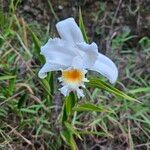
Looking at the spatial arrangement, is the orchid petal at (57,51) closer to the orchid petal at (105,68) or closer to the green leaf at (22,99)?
the orchid petal at (105,68)

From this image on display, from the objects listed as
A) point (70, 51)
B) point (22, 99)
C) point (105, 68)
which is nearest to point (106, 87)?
point (105, 68)

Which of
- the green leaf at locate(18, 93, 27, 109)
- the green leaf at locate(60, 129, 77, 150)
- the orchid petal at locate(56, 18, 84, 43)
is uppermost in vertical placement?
the orchid petal at locate(56, 18, 84, 43)

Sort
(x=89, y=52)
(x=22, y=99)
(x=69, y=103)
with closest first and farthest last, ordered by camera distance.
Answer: (x=89, y=52)
(x=69, y=103)
(x=22, y=99)

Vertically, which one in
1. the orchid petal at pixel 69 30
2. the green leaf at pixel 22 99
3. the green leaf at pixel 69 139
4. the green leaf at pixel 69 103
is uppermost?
the orchid petal at pixel 69 30

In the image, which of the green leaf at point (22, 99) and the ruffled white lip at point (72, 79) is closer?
the ruffled white lip at point (72, 79)

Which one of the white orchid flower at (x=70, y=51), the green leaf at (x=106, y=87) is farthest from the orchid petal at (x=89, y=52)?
the green leaf at (x=106, y=87)

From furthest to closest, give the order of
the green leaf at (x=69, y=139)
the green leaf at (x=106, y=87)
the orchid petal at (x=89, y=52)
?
the green leaf at (x=69, y=139)
the green leaf at (x=106, y=87)
the orchid petal at (x=89, y=52)

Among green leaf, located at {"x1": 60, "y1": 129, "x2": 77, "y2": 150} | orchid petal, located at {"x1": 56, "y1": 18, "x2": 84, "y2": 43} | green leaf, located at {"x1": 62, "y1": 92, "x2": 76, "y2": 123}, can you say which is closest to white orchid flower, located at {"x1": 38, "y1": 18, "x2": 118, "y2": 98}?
orchid petal, located at {"x1": 56, "y1": 18, "x2": 84, "y2": 43}

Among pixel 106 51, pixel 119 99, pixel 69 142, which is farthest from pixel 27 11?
pixel 69 142

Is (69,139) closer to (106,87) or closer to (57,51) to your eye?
(106,87)

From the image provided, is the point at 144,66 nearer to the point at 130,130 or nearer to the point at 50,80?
the point at 130,130

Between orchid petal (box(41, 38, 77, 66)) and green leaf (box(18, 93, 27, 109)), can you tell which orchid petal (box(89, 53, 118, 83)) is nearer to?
orchid petal (box(41, 38, 77, 66))
